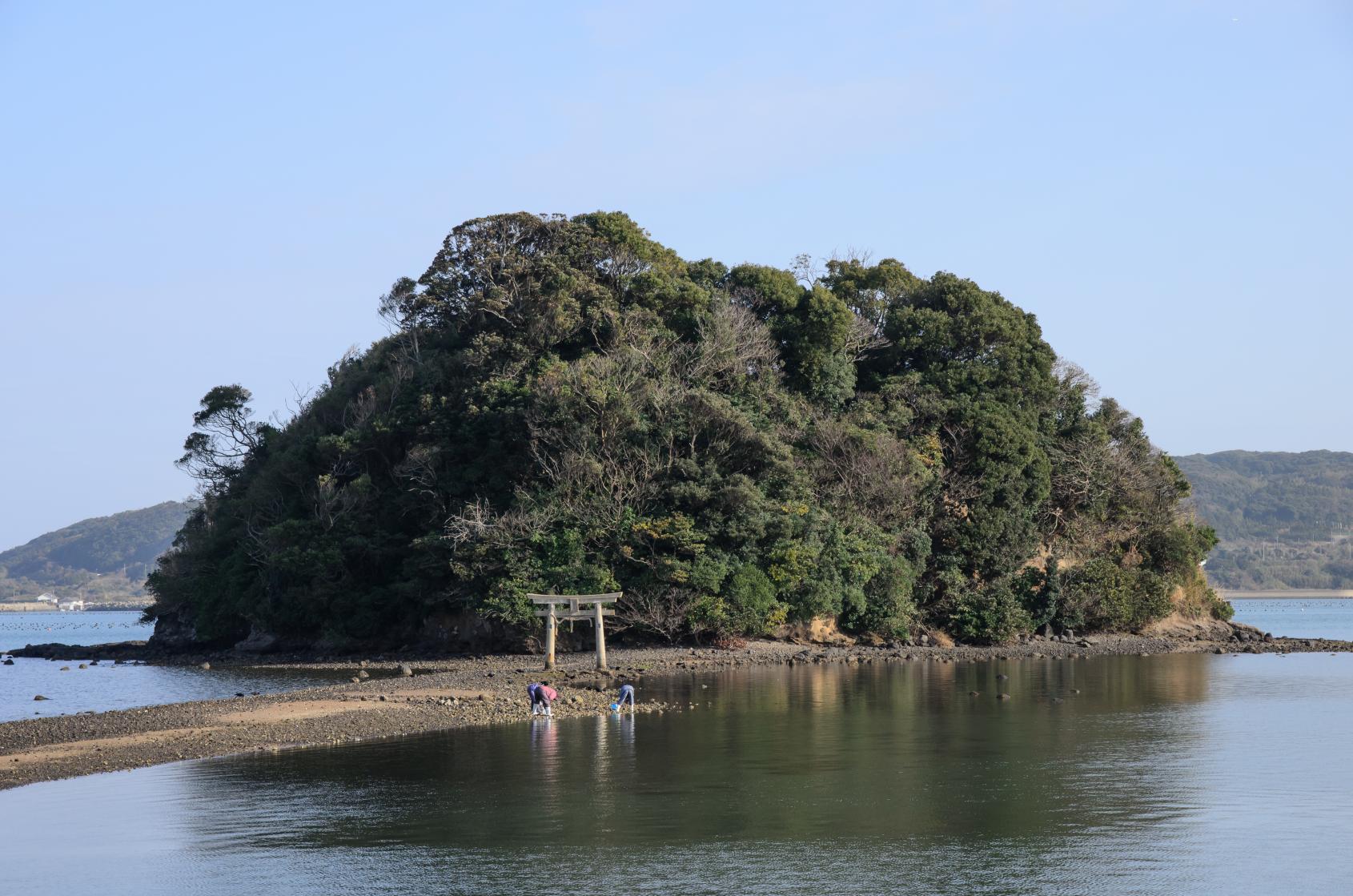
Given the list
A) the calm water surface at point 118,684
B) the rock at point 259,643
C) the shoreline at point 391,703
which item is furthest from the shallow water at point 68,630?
the shoreline at point 391,703

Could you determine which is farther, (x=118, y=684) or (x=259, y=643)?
(x=259, y=643)

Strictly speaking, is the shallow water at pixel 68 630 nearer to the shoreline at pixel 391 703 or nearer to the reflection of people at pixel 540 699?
the shoreline at pixel 391 703

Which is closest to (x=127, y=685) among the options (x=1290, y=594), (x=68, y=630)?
(x=68, y=630)

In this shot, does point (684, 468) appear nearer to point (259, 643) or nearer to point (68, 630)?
point (259, 643)

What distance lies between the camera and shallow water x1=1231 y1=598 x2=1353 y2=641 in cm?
8738

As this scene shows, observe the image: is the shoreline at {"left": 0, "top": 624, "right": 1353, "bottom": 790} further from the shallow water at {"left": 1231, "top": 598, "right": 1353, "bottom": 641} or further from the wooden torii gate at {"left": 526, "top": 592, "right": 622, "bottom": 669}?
the shallow water at {"left": 1231, "top": 598, "right": 1353, "bottom": 641}

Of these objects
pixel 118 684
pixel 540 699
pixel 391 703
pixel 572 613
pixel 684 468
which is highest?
pixel 684 468

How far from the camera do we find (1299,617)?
391 ft

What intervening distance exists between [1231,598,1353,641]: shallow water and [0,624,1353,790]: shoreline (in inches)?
1303

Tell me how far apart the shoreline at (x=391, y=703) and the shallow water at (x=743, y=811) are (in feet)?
5.57

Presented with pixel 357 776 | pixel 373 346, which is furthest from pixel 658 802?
pixel 373 346

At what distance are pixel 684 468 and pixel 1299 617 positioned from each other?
91.5m

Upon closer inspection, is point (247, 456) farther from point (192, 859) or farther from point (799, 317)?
point (192, 859)

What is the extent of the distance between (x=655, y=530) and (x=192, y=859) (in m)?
32.2
